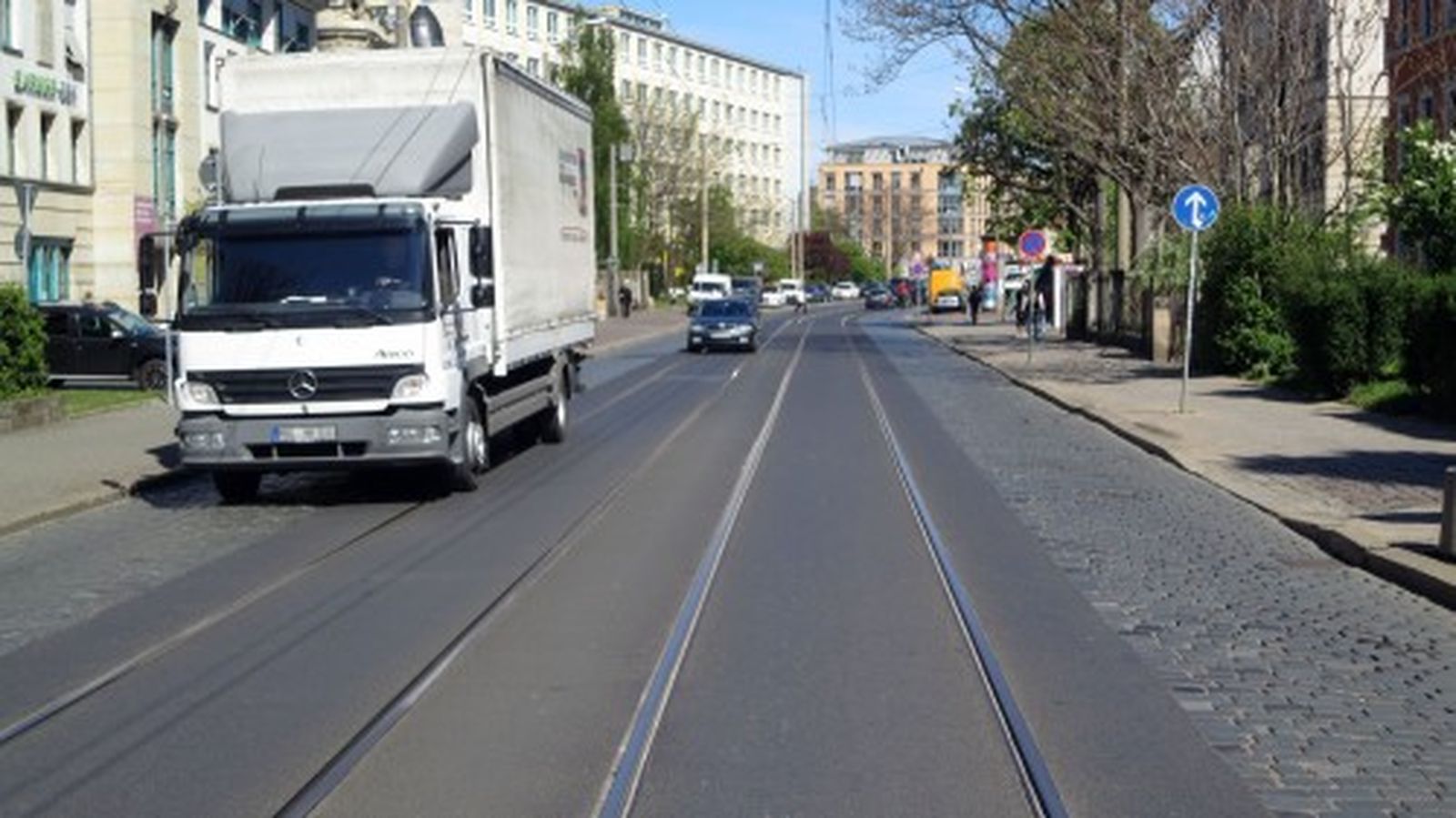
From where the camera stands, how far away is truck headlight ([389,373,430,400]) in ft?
49.0

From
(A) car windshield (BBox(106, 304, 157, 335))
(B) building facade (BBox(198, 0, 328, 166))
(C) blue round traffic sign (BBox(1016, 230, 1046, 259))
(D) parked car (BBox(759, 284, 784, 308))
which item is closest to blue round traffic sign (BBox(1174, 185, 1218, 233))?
(A) car windshield (BBox(106, 304, 157, 335))

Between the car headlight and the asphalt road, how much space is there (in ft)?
3.45

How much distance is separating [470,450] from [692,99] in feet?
402

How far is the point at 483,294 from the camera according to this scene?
16.7 m

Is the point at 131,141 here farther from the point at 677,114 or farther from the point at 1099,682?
the point at 677,114

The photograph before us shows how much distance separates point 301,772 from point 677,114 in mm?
94481

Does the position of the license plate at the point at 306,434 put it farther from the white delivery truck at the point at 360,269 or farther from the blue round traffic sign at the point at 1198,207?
the blue round traffic sign at the point at 1198,207

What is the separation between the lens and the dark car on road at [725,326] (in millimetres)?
48406

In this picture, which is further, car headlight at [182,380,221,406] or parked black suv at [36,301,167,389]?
parked black suv at [36,301,167,389]

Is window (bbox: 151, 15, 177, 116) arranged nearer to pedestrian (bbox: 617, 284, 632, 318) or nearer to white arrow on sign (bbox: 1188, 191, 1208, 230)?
white arrow on sign (bbox: 1188, 191, 1208, 230)

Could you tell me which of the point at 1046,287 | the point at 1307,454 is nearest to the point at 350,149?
the point at 1307,454

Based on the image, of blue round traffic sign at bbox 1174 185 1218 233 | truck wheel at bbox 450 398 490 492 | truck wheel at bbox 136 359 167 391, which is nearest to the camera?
truck wheel at bbox 450 398 490 492

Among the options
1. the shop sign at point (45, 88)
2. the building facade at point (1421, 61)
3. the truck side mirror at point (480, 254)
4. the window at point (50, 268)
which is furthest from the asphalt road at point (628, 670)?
the building facade at point (1421, 61)

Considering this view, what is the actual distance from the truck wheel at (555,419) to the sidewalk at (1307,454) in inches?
270
